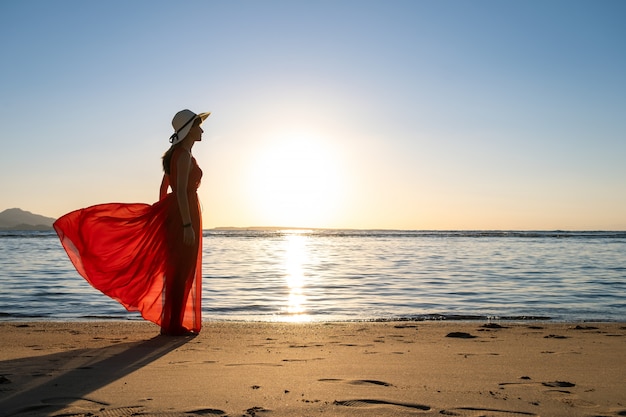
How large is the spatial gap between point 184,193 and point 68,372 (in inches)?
90.4

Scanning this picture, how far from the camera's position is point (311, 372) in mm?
4523

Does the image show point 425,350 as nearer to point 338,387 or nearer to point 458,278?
point 338,387

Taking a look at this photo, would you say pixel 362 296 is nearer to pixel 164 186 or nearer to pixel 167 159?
pixel 164 186

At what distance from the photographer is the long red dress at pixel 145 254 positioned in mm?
6340

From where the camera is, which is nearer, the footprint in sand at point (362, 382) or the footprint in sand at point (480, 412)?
the footprint in sand at point (480, 412)

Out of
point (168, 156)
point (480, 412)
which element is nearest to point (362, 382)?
point (480, 412)

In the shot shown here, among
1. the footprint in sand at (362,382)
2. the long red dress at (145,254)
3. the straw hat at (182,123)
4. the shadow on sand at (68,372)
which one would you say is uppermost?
the straw hat at (182,123)

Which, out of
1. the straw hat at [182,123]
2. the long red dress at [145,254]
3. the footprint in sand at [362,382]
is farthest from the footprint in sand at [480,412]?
the straw hat at [182,123]

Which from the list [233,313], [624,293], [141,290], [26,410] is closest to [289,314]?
[233,313]

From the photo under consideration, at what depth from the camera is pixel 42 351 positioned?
5461 mm

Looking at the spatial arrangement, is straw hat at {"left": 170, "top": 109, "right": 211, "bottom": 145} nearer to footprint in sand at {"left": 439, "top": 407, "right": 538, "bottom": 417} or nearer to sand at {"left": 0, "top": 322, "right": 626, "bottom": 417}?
sand at {"left": 0, "top": 322, "right": 626, "bottom": 417}

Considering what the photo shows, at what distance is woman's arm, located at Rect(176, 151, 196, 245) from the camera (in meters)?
6.23

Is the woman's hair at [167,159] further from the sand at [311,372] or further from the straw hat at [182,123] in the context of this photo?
the sand at [311,372]

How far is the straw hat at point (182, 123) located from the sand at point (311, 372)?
2129 millimetres
